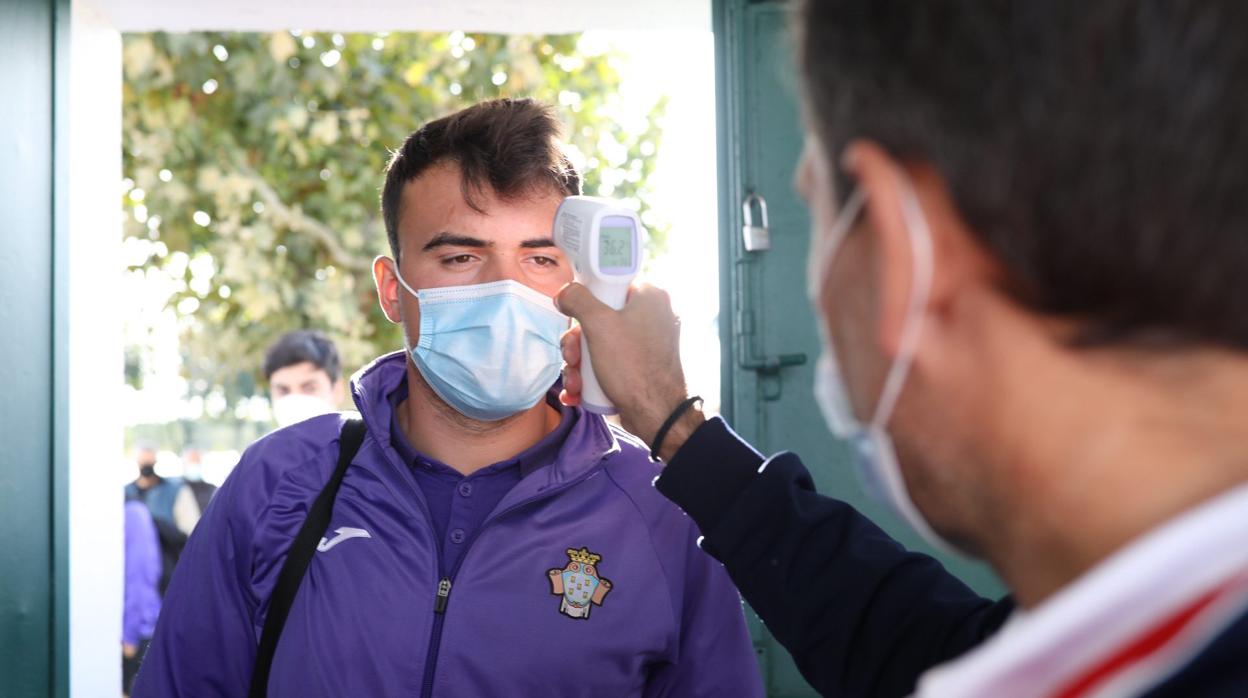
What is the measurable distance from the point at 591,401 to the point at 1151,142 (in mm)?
1401

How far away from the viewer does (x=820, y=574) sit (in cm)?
183

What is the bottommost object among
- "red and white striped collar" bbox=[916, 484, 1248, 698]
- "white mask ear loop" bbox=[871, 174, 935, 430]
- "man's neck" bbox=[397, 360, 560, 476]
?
"red and white striped collar" bbox=[916, 484, 1248, 698]

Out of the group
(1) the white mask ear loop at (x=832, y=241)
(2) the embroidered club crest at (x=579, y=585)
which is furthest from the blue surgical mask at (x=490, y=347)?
(1) the white mask ear loop at (x=832, y=241)

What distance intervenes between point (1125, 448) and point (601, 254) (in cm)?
136

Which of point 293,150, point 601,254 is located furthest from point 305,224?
point 601,254

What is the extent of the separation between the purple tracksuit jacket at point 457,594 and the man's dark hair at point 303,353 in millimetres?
5069

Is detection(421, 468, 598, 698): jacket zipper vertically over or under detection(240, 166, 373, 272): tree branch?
under

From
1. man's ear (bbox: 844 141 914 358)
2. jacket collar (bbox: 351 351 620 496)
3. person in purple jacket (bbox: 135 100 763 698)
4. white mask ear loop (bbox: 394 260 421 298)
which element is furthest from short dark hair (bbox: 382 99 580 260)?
man's ear (bbox: 844 141 914 358)

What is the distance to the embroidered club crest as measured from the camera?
2434mm

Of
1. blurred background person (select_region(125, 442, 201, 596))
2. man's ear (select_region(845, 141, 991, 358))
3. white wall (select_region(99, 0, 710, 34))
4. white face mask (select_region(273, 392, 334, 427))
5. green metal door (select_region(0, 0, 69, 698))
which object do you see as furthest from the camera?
blurred background person (select_region(125, 442, 201, 596))

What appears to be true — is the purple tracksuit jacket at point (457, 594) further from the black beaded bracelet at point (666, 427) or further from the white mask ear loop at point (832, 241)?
the white mask ear loop at point (832, 241)

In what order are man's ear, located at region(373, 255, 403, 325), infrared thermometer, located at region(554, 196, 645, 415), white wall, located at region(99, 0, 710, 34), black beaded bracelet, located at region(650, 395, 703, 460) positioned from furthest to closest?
white wall, located at region(99, 0, 710, 34)
man's ear, located at region(373, 255, 403, 325)
infrared thermometer, located at region(554, 196, 645, 415)
black beaded bracelet, located at region(650, 395, 703, 460)

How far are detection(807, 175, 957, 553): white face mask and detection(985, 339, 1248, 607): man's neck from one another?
0.11 m

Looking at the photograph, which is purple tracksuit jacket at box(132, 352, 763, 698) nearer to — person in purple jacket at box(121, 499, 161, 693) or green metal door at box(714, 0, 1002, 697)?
green metal door at box(714, 0, 1002, 697)
